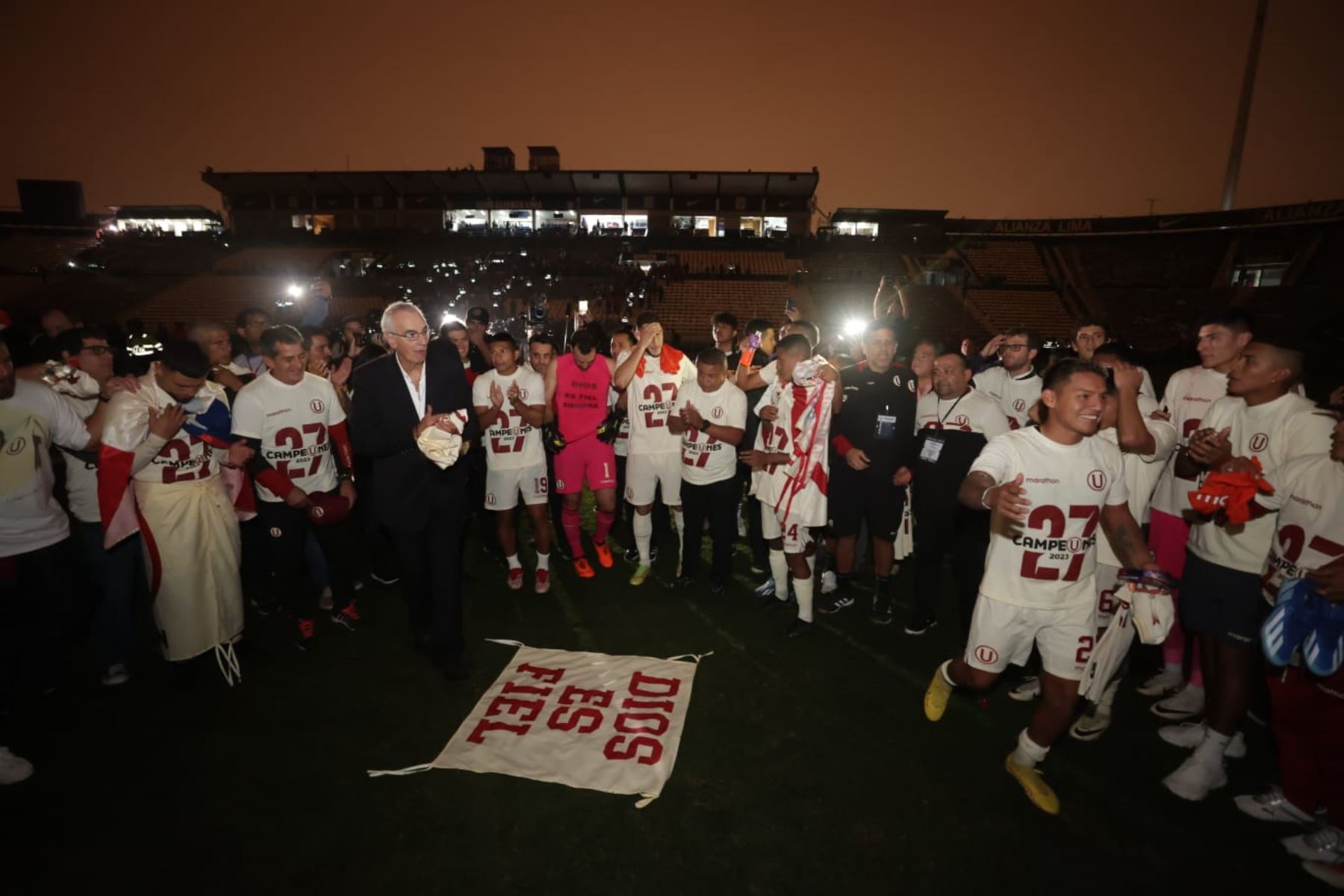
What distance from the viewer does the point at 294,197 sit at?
40.7 meters

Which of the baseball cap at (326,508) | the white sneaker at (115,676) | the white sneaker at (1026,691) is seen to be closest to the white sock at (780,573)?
the white sneaker at (1026,691)

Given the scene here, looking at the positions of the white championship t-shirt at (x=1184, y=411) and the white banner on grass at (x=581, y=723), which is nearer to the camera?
the white banner on grass at (x=581, y=723)

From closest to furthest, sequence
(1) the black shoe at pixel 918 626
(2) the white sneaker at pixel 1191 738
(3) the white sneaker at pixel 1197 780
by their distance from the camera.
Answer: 1. (3) the white sneaker at pixel 1197 780
2. (2) the white sneaker at pixel 1191 738
3. (1) the black shoe at pixel 918 626

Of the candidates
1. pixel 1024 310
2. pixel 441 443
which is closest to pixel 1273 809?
pixel 441 443

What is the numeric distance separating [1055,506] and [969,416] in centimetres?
178

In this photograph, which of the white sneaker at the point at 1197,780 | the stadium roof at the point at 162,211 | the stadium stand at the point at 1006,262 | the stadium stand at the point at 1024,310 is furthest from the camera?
the stadium roof at the point at 162,211

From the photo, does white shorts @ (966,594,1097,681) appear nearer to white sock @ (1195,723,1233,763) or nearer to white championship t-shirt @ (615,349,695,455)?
white sock @ (1195,723,1233,763)

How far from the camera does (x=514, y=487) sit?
233 inches

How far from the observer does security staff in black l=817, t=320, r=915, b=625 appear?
5.16 m

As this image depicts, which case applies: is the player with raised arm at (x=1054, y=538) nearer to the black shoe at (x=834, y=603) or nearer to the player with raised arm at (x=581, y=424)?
the black shoe at (x=834, y=603)

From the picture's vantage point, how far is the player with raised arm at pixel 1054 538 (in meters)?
3.24

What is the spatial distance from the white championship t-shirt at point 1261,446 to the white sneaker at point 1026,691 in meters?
1.40

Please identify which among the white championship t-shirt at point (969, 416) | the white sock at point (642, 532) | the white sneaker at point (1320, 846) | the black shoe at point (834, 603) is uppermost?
the white championship t-shirt at point (969, 416)

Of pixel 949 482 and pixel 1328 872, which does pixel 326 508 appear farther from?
pixel 1328 872
